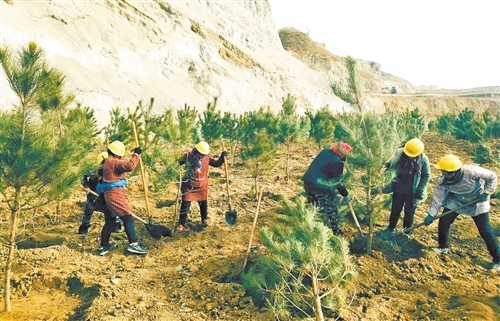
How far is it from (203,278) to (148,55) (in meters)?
20.8

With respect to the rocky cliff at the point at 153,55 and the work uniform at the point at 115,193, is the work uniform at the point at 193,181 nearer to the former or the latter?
the work uniform at the point at 115,193

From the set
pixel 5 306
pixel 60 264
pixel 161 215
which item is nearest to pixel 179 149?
pixel 161 215

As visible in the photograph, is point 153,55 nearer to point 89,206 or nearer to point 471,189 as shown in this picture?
point 89,206

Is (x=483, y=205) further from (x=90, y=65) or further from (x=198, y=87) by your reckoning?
(x=198, y=87)

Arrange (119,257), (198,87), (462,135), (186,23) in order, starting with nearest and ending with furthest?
(119,257) → (462,135) → (198,87) → (186,23)

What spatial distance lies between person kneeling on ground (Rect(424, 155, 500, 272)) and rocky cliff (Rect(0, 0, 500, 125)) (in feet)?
22.2

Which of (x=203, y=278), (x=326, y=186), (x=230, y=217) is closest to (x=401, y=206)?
(x=326, y=186)

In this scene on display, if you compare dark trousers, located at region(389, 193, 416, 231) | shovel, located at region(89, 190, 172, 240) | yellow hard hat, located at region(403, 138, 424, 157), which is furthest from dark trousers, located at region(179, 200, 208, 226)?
yellow hard hat, located at region(403, 138, 424, 157)

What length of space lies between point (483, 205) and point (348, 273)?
2.12 m

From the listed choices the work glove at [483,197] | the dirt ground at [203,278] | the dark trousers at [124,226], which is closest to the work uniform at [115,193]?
the dark trousers at [124,226]

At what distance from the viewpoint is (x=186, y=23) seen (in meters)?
27.0

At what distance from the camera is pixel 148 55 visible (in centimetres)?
2217

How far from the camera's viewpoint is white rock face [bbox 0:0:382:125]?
17.4 m

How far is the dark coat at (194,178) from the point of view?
17.8 feet
